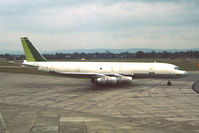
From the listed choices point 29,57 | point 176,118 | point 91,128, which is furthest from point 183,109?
point 29,57

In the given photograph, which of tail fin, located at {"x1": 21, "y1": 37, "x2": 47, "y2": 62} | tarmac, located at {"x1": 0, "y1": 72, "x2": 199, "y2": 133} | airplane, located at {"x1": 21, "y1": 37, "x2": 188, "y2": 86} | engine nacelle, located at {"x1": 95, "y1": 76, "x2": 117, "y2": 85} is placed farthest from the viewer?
tail fin, located at {"x1": 21, "y1": 37, "x2": 47, "y2": 62}

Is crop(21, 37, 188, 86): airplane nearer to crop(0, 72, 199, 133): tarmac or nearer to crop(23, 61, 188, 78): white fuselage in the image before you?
crop(23, 61, 188, 78): white fuselage

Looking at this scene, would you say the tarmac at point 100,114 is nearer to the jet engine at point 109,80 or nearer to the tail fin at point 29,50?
the jet engine at point 109,80

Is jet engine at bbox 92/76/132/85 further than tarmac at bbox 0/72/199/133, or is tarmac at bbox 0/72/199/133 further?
jet engine at bbox 92/76/132/85

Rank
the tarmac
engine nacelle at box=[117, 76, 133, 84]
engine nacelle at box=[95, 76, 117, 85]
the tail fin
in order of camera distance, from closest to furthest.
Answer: the tarmac < engine nacelle at box=[95, 76, 117, 85] < engine nacelle at box=[117, 76, 133, 84] < the tail fin

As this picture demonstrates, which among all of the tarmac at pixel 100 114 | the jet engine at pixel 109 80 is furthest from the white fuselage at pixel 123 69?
the tarmac at pixel 100 114

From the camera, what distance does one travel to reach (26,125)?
45.6 feet

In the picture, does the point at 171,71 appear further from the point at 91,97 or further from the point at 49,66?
the point at 49,66

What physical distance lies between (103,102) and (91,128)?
26.4ft

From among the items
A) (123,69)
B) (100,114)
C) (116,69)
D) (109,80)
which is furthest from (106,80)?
(100,114)

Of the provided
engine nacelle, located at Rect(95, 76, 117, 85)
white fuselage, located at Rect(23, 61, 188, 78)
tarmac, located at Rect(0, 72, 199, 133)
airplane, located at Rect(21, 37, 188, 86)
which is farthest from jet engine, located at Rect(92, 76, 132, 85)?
tarmac, located at Rect(0, 72, 199, 133)

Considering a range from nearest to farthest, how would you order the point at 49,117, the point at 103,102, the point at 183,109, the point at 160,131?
the point at 160,131 < the point at 49,117 < the point at 183,109 < the point at 103,102

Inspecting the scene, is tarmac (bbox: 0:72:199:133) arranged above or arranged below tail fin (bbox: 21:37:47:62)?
below

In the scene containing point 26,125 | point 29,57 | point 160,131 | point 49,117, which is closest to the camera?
point 160,131
